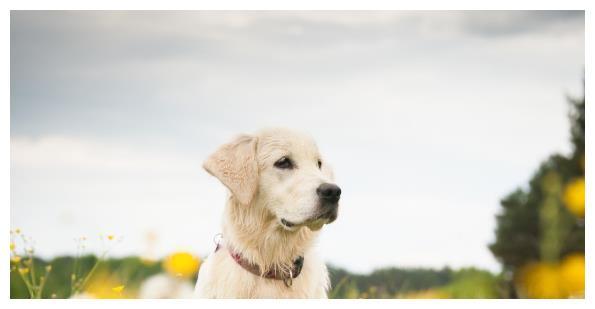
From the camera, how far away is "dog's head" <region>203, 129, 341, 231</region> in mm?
3617

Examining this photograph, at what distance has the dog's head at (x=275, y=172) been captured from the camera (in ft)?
11.9

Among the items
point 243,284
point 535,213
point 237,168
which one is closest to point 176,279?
point 243,284

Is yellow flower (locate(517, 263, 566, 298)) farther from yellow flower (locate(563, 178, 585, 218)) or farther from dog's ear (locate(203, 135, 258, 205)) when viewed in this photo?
dog's ear (locate(203, 135, 258, 205))

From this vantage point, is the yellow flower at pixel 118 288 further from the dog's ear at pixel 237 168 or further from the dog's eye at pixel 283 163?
the dog's eye at pixel 283 163

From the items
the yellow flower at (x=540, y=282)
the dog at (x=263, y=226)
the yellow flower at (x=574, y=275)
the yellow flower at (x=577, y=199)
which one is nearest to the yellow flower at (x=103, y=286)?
the dog at (x=263, y=226)

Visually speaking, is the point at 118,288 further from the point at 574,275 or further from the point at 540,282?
the point at 540,282

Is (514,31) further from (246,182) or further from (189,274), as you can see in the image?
(189,274)

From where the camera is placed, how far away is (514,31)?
5.09 m

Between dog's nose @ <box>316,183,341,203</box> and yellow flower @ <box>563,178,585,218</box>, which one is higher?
dog's nose @ <box>316,183,341,203</box>

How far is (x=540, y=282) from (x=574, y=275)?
2.76 feet

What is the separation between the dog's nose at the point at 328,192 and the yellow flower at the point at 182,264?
1.56 metres

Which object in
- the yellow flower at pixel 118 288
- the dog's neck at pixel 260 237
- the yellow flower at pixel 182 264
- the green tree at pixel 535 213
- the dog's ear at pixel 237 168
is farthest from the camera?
the green tree at pixel 535 213

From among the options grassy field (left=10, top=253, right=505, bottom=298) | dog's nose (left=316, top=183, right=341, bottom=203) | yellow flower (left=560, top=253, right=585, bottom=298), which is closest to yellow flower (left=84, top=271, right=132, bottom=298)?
grassy field (left=10, top=253, right=505, bottom=298)
